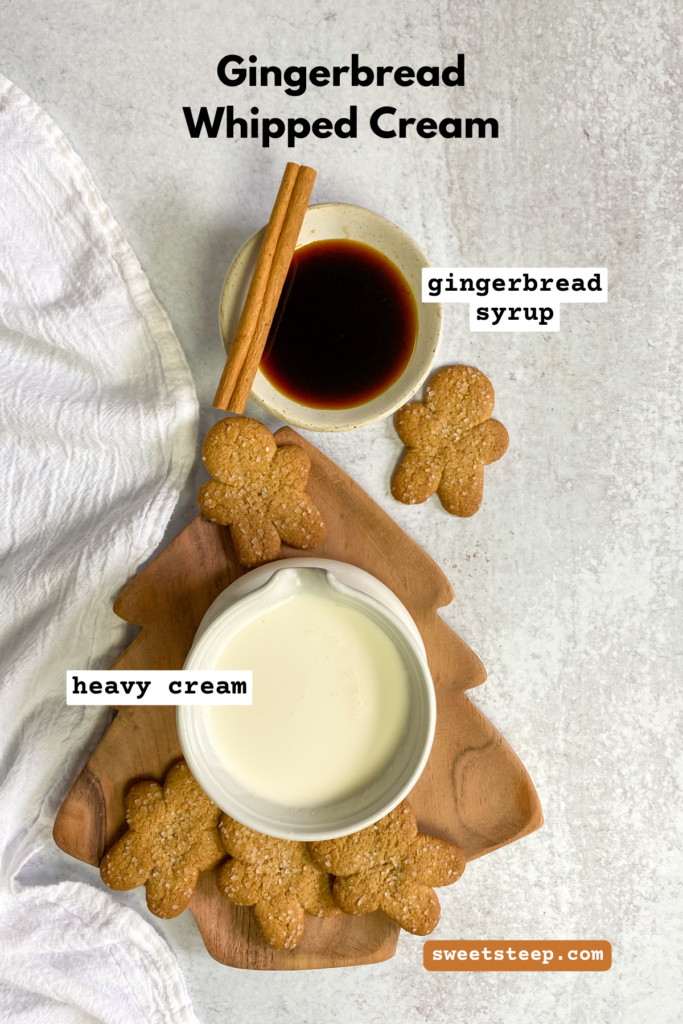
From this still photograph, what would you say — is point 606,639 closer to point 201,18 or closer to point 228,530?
point 228,530

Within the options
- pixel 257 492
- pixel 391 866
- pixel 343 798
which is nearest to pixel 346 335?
pixel 257 492

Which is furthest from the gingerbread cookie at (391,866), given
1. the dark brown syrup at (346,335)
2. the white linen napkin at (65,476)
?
the dark brown syrup at (346,335)

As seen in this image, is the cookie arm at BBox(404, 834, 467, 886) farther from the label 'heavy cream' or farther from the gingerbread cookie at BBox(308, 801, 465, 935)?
the label 'heavy cream'

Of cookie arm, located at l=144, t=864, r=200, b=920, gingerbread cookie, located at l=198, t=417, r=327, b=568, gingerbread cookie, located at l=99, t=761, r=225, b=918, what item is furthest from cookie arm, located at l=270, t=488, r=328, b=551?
cookie arm, located at l=144, t=864, r=200, b=920

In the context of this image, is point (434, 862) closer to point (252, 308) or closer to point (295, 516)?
point (295, 516)

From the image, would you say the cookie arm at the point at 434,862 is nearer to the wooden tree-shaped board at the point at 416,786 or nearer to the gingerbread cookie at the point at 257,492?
the wooden tree-shaped board at the point at 416,786

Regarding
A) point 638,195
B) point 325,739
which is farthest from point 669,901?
point 638,195
